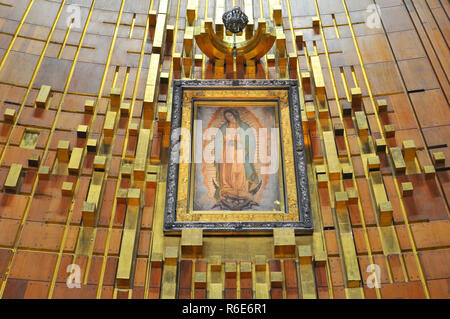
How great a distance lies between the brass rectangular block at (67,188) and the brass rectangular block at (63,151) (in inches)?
15.0

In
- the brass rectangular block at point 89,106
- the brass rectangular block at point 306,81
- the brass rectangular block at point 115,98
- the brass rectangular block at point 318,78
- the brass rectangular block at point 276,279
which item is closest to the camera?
the brass rectangular block at point 276,279

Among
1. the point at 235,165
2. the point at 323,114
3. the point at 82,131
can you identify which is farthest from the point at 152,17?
the point at 323,114

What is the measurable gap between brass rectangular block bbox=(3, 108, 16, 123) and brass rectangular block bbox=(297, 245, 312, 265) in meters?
3.57

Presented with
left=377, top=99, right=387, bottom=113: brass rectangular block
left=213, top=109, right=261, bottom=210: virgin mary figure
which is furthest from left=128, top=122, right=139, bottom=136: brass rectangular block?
left=377, top=99, right=387, bottom=113: brass rectangular block

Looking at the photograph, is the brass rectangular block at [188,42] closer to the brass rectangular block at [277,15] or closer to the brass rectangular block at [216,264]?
the brass rectangular block at [277,15]

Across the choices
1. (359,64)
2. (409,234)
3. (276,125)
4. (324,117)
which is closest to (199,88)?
(276,125)

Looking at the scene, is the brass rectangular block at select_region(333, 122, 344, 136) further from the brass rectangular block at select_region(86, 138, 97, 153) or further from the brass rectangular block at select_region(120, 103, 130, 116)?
the brass rectangular block at select_region(86, 138, 97, 153)

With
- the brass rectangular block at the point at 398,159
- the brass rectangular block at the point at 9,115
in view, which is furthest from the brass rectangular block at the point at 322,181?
the brass rectangular block at the point at 9,115

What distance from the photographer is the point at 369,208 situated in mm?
5566

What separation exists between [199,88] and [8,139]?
7.64ft

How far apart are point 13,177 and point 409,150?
14.2 ft

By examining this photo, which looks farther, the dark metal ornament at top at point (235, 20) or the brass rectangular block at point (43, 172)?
the dark metal ornament at top at point (235, 20)

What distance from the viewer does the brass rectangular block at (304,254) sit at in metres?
5.24

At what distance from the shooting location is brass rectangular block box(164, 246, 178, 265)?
5236 millimetres
